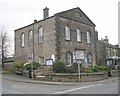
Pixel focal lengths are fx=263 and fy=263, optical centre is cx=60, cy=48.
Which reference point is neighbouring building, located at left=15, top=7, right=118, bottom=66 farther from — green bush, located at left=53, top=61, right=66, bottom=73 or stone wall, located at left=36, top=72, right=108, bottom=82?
stone wall, located at left=36, top=72, right=108, bottom=82

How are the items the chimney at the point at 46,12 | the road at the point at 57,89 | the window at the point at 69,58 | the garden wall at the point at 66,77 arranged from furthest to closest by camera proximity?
the chimney at the point at 46,12, the window at the point at 69,58, the garden wall at the point at 66,77, the road at the point at 57,89

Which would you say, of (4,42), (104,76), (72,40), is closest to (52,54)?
(72,40)

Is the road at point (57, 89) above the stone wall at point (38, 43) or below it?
below

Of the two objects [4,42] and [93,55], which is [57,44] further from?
[4,42]

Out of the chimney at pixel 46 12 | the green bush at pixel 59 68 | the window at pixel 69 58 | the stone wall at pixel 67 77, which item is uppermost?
the chimney at pixel 46 12

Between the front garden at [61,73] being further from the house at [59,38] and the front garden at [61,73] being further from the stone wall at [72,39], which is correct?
the stone wall at [72,39]

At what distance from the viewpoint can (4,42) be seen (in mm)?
49062

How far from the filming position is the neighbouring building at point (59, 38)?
39625 millimetres

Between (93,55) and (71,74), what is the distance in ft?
61.4

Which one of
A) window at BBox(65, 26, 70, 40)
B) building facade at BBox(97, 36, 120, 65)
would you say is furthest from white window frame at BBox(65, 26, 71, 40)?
building facade at BBox(97, 36, 120, 65)

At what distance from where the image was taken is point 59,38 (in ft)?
130

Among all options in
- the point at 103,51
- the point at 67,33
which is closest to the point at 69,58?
the point at 67,33

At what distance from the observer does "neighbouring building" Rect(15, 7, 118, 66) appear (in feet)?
130

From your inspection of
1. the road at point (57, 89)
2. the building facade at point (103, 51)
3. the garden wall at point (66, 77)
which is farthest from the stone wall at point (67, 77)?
the building facade at point (103, 51)
